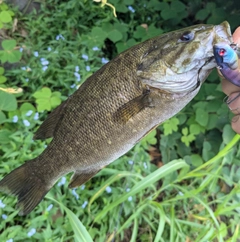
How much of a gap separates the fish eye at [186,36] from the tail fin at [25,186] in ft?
3.17

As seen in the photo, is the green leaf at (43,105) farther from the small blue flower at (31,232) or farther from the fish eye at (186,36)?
the fish eye at (186,36)

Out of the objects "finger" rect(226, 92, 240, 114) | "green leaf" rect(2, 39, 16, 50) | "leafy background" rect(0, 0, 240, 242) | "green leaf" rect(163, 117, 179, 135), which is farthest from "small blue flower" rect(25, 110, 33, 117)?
"finger" rect(226, 92, 240, 114)

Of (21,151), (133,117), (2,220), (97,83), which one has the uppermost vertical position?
(97,83)

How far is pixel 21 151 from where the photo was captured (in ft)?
7.63

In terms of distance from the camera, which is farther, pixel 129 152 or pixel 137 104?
pixel 129 152

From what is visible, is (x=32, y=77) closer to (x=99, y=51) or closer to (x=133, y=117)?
(x=99, y=51)

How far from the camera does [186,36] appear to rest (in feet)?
4.65

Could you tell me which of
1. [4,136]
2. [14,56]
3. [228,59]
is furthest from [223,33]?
[14,56]

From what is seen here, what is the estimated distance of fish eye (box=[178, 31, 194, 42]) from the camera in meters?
1.40

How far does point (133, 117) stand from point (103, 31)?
1637mm

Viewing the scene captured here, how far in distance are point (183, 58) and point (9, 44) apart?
1.68 meters

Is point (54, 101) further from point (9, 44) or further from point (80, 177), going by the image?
point (80, 177)

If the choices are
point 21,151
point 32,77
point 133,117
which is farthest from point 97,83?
point 32,77

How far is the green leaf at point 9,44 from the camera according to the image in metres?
2.68
